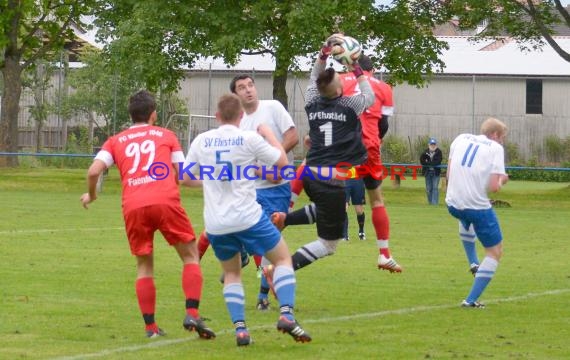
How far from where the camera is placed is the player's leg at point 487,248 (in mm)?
11719

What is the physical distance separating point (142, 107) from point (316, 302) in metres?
3.51

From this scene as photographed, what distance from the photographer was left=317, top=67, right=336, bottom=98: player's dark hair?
417 inches

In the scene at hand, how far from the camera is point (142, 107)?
9.56m

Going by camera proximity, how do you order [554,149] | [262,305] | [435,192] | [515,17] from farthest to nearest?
[554,149] → [515,17] → [435,192] → [262,305]

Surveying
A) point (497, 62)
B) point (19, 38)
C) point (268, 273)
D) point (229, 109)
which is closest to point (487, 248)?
point (268, 273)

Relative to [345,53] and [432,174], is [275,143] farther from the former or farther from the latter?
[432,174]

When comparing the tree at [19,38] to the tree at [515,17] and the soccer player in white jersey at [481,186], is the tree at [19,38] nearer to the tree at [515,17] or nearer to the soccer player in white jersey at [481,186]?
the tree at [515,17]

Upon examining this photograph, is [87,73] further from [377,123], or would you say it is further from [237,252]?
[237,252]

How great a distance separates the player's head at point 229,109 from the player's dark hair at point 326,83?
61.3 inches

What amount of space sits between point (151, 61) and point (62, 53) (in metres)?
13.2

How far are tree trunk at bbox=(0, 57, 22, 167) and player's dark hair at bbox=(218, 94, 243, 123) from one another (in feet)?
112

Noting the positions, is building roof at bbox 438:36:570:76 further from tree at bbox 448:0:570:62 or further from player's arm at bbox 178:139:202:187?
player's arm at bbox 178:139:202:187

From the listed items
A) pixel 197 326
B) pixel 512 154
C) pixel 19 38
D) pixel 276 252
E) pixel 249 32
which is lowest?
pixel 197 326

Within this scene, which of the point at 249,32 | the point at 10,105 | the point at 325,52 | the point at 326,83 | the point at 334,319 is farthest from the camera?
the point at 10,105
